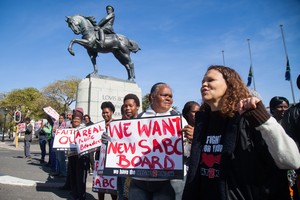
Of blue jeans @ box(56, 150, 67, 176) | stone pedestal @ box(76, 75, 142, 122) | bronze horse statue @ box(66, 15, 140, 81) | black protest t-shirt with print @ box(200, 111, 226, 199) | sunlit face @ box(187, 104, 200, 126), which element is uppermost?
bronze horse statue @ box(66, 15, 140, 81)

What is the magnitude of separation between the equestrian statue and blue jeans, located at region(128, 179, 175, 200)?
10.1 metres

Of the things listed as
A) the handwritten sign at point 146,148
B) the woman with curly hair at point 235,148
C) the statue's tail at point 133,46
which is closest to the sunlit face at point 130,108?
the handwritten sign at point 146,148

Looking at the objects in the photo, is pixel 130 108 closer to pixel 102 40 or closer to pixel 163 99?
pixel 163 99

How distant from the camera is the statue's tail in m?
14.0

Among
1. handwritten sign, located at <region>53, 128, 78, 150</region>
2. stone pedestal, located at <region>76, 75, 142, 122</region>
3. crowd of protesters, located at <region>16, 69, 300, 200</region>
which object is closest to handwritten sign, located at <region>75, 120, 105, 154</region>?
handwritten sign, located at <region>53, 128, 78, 150</region>

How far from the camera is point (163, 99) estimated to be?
2.99 m

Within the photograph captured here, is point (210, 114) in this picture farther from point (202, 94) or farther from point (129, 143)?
point (129, 143)

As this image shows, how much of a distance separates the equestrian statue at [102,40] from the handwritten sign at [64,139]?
695 cm

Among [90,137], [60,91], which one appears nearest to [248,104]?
[90,137]

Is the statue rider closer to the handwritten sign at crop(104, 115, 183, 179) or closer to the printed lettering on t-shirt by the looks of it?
the handwritten sign at crop(104, 115, 183, 179)

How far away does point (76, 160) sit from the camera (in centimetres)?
498

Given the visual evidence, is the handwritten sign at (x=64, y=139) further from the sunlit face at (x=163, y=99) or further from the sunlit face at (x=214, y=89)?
the sunlit face at (x=214, y=89)

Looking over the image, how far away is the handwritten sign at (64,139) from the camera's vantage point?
540cm

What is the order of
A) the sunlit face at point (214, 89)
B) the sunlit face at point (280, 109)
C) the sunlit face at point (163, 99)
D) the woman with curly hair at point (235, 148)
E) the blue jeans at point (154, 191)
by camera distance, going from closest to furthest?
the woman with curly hair at point (235, 148) → the sunlit face at point (214, 89) → the blue jeans at point (154, 191) → the sunlit face at point (163, 99) → the sunlit face at point (280, 109)
